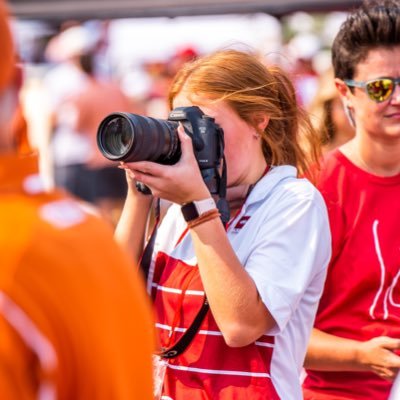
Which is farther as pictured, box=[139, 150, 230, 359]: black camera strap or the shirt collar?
the shirt collar

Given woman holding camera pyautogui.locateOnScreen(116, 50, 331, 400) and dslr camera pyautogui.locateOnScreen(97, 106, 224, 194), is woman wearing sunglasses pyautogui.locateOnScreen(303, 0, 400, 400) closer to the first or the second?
woman holding camera pyautogui.locateOnScreen(116, 50, 331, 400)

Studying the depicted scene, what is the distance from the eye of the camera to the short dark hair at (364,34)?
2.80m

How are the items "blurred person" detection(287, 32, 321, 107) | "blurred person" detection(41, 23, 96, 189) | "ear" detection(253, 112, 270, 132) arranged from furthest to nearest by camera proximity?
1. "blurred person" detection(287, 32, 321, 107)
2. "blurred person" detection(41, 23, 96, 189)
3. "ear" detection(253, 112, 270, 132)

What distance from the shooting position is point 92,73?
331 inches

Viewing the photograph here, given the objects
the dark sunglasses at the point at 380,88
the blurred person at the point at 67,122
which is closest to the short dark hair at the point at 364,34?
the dark sunglasses at the point at 380,88

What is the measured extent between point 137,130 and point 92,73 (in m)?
6.43

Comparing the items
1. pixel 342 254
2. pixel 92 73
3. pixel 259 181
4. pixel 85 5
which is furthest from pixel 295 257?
pixel 85 5

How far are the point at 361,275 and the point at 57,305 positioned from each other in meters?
1.55

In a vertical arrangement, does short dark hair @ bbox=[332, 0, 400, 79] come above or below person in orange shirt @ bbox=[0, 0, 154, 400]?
above

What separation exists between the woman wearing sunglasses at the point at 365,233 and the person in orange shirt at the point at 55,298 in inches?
55.3

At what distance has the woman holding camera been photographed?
2.14 metres

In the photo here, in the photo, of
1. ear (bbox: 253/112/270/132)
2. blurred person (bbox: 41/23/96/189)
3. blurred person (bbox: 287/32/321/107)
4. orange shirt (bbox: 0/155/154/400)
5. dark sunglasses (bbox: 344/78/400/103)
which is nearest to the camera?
orange shirt (bbox: 0/155/154/400)

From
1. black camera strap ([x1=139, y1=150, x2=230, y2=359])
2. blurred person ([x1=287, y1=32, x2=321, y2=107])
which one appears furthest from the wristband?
blurred person ([x1=287, y1=32, x2=321, y2=107])

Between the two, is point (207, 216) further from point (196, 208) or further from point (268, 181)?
point (268, 181)
